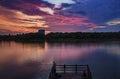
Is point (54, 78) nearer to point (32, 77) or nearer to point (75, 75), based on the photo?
point (75, 75)

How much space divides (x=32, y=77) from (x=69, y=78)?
16823 mm

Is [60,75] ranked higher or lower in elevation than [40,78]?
higher

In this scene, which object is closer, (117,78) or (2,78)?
(117,78)

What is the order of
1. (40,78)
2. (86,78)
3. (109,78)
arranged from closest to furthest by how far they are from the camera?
1. (86,78)
2. (109,78)
3. (40,78)

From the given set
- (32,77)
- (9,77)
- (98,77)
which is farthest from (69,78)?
(9,77)

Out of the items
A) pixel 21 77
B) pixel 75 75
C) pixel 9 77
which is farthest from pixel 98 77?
pixel 9 77

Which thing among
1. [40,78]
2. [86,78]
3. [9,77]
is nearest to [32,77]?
[40,78]

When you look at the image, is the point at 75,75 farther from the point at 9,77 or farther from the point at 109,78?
the point at 9,77

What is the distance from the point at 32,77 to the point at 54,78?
51.4ft

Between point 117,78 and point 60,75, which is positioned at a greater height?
point 60,75

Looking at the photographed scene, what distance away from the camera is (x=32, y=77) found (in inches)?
1686

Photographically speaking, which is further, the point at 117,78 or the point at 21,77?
the point at 21,77

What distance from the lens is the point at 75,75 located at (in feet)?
97.7

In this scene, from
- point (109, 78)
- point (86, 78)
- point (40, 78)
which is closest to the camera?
point (86, 78)
